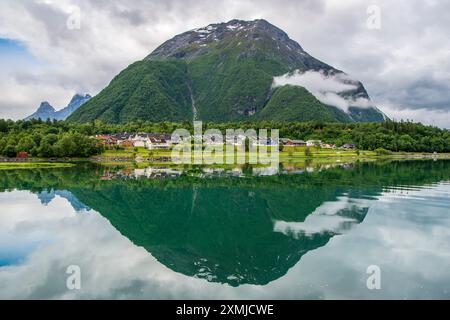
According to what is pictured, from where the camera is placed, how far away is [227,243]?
758 inches

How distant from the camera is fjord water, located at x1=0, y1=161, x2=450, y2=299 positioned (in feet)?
45.3

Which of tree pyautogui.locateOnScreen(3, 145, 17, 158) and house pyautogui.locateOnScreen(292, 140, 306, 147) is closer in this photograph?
tree pyautogui.locateOnScreen(3, 145, 17, 158)

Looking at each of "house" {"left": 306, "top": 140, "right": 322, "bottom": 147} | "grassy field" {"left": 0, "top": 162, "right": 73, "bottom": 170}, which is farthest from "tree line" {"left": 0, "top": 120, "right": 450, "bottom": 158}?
"grassy field" {"left": 0, "top": 162, "right": 73, "bottom": 170}

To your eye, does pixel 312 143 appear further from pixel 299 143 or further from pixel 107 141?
pixel 107 141

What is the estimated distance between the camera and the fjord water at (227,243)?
543 inches

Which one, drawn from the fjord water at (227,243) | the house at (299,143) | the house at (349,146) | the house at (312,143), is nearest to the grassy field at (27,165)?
the fjord water at (227,243)

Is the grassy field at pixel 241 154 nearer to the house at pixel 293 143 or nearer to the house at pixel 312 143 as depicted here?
the house at pixel 312 143
